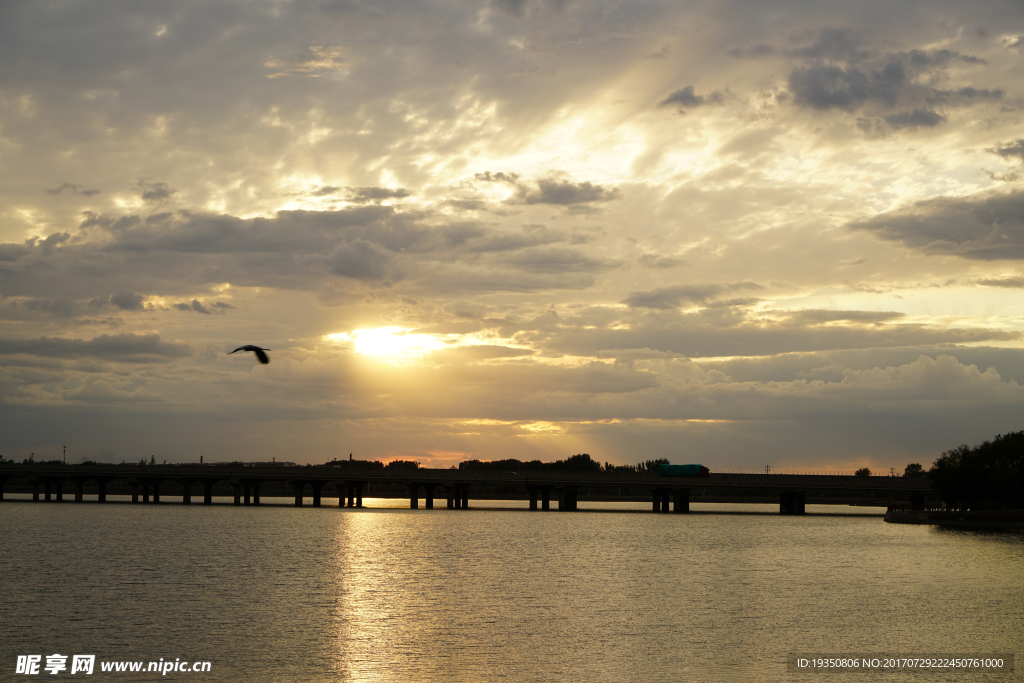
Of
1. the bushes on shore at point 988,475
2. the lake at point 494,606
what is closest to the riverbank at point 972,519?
the bushes on shore at point 988,475

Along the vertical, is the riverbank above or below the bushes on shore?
below

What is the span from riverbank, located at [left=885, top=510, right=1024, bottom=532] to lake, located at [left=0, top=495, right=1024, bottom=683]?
50152 millimetres

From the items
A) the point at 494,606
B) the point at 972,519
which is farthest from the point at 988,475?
the point at 494,606

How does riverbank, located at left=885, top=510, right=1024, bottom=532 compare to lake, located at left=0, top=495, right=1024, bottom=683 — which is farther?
riverbank, located at left=885, top=510, right=1024, bottom=532

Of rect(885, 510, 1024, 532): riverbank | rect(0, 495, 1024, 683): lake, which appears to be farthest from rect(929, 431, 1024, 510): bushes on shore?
rect(0, 495, 1024, 683): lake

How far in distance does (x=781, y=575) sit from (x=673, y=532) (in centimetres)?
6115

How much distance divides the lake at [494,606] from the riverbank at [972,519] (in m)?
50.2

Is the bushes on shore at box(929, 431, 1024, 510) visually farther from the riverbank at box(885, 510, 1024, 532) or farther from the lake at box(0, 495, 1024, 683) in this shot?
the lake at box(0, 495, 1024, 683)

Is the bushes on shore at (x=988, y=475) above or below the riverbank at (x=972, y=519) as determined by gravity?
above

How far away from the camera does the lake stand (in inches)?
1682

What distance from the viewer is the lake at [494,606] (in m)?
42.7

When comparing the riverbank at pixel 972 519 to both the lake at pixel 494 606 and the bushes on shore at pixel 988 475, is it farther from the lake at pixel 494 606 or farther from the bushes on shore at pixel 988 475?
the lake at pixel 494 606

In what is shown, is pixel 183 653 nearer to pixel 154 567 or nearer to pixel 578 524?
pixel 154 567

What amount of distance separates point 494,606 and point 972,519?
5441 inches
